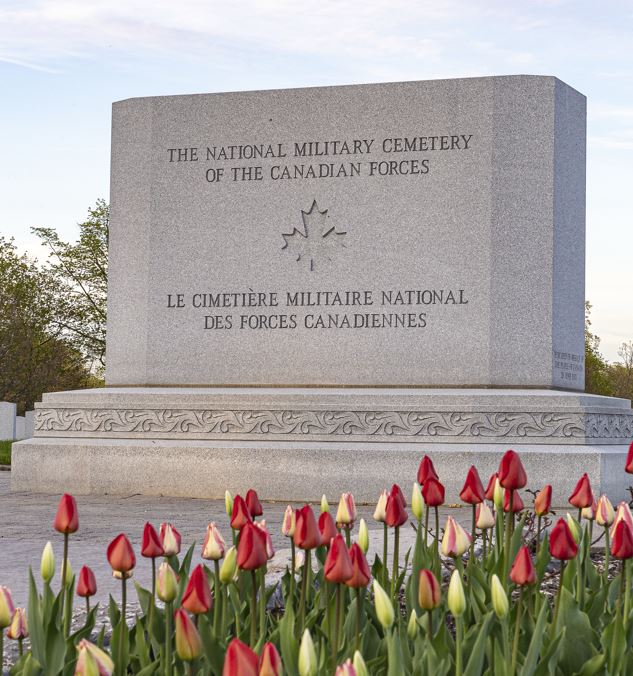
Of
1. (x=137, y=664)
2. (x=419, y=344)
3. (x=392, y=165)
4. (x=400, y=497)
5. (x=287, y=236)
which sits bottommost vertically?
(x=137, y=664)

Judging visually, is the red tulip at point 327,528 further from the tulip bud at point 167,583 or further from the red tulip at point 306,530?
the tulip bud at point 167,583

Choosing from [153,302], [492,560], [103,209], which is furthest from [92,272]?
[492,560]

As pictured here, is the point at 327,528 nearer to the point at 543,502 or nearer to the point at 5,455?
the point at 543,502

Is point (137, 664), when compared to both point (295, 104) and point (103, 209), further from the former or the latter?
point (103, 209)

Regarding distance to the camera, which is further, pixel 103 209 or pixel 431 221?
pixel 103 209

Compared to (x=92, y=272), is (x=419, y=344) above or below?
below

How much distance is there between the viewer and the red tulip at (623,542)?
2.53m

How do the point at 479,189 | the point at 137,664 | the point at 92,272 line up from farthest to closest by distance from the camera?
the point at 92,272 → the point at 479,189 → the point at 137,664

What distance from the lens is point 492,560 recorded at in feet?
11.4

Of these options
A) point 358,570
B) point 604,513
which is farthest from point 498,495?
point 358,570

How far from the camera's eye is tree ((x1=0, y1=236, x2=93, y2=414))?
4019cm

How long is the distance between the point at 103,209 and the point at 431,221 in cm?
3333

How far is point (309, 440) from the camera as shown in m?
10.6

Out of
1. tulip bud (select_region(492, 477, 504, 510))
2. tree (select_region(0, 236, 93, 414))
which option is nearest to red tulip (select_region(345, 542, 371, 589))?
tulip bud (select_region(492, 477, 504, 510))
